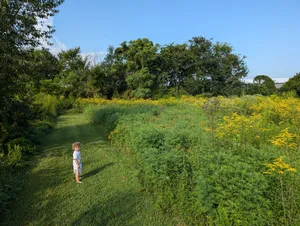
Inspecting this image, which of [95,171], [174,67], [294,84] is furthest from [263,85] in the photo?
[95,171]

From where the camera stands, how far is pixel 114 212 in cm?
323

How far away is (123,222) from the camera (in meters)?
2.99

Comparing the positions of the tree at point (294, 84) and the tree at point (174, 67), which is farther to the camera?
the tree at point (174, 67)

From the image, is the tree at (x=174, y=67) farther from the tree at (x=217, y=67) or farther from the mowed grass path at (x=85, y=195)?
the mowed grass path at (x=85, y=195)

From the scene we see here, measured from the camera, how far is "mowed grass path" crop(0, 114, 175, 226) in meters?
3.09

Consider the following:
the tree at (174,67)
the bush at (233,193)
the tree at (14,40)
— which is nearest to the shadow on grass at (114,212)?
the bush at (233,193)

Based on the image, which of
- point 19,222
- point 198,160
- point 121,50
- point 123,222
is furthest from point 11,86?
point 121,50

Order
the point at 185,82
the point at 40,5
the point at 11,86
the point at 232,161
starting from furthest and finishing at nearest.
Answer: the point at 185,82 < the point at 40,5 < the point at 11,86 < the point at 232,161

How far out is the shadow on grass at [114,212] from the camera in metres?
3.01

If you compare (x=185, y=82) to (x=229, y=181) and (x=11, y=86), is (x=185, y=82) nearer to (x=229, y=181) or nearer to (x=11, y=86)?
(x=11, y=86)

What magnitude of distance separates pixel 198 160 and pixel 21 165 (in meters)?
4.35

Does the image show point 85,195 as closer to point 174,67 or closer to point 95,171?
point 95,171

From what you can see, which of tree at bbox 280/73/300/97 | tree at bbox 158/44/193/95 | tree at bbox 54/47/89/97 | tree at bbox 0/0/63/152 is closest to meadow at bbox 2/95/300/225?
tree at bbox 0/0/63/152

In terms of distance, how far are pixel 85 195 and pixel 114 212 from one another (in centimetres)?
86
